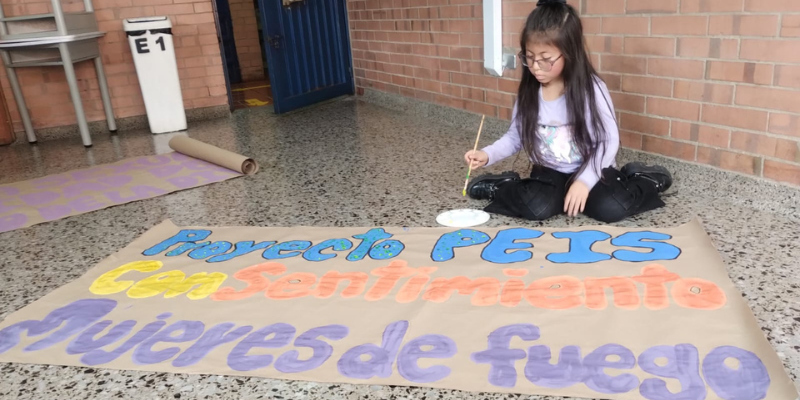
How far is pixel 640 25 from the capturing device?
204 cm

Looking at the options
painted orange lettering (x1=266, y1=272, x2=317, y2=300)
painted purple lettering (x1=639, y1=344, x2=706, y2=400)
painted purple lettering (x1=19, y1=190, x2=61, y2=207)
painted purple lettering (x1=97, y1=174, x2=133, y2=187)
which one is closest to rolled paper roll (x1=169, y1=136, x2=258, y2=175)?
painted purple lettering (x1=97, y1=174, x2=133, y2=187)

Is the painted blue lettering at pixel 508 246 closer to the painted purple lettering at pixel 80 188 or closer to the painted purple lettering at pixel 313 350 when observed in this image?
the painted purple lettering at pixel 313 350

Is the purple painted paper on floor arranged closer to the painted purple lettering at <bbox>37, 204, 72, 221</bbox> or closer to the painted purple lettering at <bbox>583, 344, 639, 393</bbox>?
the painted purple lettering at <bbox>37, 204, 72, 221</bbox>

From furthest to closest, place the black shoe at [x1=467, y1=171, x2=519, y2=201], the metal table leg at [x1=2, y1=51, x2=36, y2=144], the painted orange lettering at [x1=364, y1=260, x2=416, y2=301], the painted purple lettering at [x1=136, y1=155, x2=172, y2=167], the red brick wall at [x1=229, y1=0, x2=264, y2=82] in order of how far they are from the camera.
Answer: the red brick wall at [x1=229, y1=0, x2=264, y2=82]
the metal table leg at [x1=2, y1=51, x2=36, y2=144]
the painted purple lettering at [x1=136, y1=155, x2=172, y2=167]
the black shoe at [x1=467, y1=171, x2=519, y2=201]
the painted orange lettering at [x1=364, y1=260, x2=416, y2=301]

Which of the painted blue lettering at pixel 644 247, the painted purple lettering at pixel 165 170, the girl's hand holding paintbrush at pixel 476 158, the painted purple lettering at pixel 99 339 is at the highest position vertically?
the girl's hand holding paintbrush at pixel 476 158

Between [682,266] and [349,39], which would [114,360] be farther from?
[349,39]

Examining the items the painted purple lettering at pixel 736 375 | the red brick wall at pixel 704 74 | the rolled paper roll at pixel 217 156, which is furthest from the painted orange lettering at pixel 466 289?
the rolled paper roll at pixel 217 156

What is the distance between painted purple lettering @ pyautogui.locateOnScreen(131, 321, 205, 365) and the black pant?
3.23ft

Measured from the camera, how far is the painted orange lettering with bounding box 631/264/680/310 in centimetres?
128

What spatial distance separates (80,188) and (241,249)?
120cm

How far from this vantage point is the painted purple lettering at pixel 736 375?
0.99m

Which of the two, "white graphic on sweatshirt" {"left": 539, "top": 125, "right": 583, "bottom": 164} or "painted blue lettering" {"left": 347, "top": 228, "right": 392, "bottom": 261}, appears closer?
"painted blue lettering" {"left": 347, "top": 228, "right": 392, "bottom": 261}

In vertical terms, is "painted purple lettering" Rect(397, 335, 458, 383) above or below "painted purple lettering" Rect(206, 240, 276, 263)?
below

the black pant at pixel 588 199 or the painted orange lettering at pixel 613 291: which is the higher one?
the black pant at pixel 588 199
